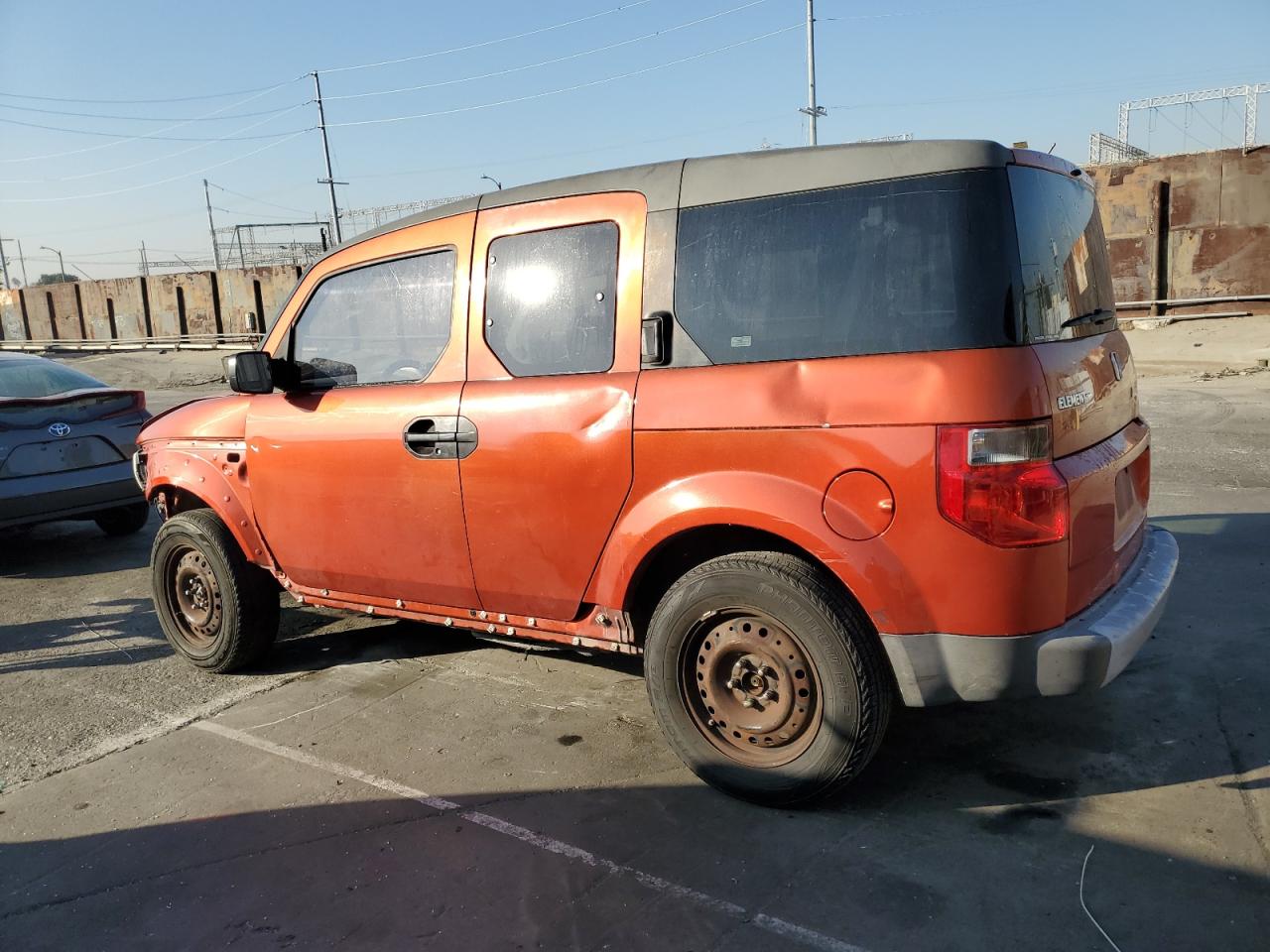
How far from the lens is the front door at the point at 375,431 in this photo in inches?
152

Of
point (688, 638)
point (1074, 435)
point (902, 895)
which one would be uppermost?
point (1074, 435)

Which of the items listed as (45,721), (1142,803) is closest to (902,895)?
(1142,803)

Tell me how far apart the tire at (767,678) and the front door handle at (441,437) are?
1.03 m

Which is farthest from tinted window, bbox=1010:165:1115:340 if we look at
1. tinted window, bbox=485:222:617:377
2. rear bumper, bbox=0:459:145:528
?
rear bumper, bbox=0:459:145:528

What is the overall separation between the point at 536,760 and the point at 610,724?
1.32 ft

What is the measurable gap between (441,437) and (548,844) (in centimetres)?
163

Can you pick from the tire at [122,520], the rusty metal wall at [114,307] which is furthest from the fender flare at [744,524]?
the rusty metal wall at [114,307]

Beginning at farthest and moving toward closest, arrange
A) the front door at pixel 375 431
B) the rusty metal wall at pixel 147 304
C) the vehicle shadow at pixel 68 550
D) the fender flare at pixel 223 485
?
the rusty metal wall at pixel 147 304
the vehicle shadow at pixel 68 550
the fender flare at pixel 223 485
the front door at pixel 375 431

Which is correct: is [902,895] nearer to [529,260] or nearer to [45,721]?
[529,260]

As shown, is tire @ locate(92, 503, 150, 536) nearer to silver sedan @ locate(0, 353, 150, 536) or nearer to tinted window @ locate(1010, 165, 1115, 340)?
silver sedan @ locate(0, 353, 150, 536)

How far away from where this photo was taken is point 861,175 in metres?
3.01

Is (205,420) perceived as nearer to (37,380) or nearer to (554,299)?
(554,299)

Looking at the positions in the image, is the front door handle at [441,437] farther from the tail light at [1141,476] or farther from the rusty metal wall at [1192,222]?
the rusty metal wall at [1192,222]

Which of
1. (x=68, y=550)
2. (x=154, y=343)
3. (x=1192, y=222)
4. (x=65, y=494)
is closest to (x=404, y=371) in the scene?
(x=65, y=494)
